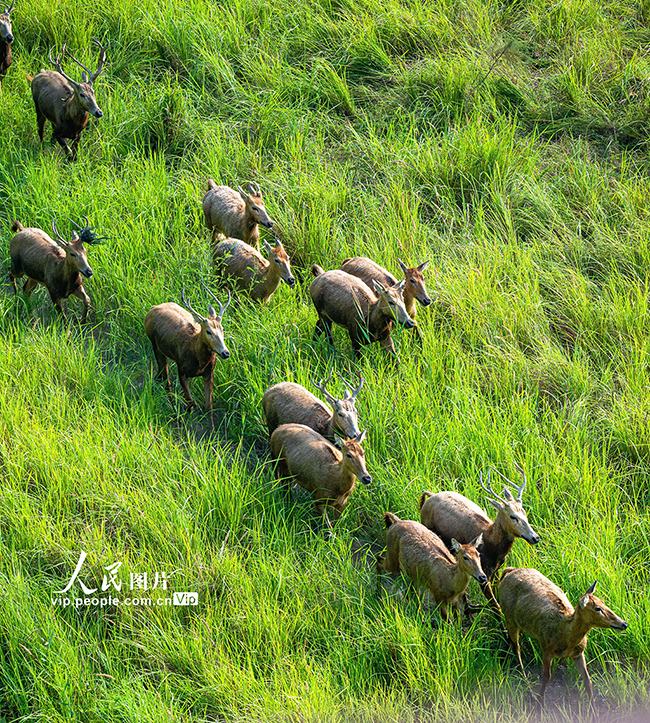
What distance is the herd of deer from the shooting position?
527 cm

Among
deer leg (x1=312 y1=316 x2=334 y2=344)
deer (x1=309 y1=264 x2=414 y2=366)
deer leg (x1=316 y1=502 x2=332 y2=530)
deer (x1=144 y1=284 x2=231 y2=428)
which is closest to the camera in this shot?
deer leg (x1=316 y1=502 x2=332 y2=530)

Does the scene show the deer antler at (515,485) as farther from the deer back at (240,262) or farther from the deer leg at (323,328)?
the deer back at (240,262)

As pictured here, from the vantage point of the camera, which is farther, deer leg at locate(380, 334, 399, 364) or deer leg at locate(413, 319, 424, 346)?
deer leg at locate(413, 319, 424, 346)

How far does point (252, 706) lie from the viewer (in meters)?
4.96

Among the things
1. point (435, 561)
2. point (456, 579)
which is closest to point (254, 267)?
point (435, 561)

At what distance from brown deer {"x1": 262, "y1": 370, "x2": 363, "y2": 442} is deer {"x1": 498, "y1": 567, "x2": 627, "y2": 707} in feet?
5.20

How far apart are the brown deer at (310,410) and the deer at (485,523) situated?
0.79m

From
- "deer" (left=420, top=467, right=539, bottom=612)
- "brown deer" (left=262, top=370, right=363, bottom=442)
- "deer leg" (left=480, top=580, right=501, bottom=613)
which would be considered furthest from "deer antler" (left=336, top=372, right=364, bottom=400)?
"deer leg" (left=480, top=580, right=501, bottom=613)

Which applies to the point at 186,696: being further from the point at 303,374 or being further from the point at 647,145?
the point at 647,145

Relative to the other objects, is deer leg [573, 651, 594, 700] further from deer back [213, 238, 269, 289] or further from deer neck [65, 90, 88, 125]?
deer neck [65, 90, 88, 125]

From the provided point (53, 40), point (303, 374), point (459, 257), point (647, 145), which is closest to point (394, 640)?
point (303, 374)

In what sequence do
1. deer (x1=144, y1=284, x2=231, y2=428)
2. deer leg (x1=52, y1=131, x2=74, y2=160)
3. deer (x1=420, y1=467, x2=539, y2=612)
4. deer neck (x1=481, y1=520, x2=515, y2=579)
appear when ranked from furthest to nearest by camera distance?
deer leg (x1=52, y1=131, x2=74, y2=160) → deer (x1=144, y1=284, x2=231, y2=428) → deer neck (x1=481, y1=520, x2=515, y2=579) → deer (x1=420, y1=467, x2=539, y2=612)

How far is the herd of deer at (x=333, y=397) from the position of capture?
527cm

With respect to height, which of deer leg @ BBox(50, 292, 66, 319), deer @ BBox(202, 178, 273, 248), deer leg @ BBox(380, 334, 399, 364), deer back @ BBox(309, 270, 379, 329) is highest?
deer @ BBox(202, 178, 273, 248)
